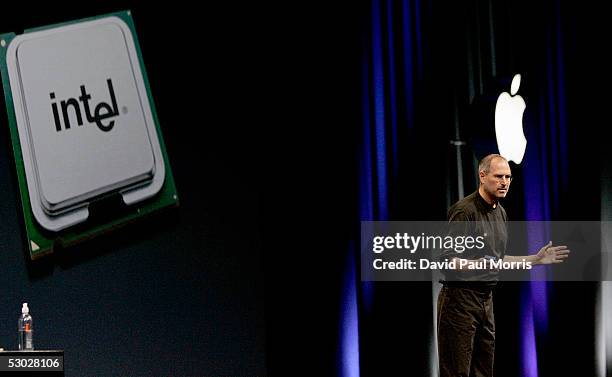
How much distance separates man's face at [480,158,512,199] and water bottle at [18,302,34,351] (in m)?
2.25

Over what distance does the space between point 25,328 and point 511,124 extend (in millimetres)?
2683

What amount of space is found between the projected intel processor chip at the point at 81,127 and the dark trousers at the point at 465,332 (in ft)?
4.99

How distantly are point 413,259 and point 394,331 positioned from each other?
381 mm

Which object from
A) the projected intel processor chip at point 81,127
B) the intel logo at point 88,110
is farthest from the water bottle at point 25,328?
the intel logo at point 88,110

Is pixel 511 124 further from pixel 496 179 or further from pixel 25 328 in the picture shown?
pixel 25 328

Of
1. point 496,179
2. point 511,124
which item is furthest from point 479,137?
point 496,179

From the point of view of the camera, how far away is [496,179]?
4016 millimetres

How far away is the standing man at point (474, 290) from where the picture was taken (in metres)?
3.91

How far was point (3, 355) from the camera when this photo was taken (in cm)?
A: 359

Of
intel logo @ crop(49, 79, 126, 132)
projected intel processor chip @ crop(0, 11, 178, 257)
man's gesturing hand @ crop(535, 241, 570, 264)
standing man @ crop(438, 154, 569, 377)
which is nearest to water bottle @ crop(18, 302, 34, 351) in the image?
projected intel processor chip @ crop(0, 11, 178, 257)

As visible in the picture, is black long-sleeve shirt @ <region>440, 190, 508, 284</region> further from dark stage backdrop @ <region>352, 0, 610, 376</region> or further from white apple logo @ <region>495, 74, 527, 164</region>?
white apple logo @ <region>495, 74, 527, 164</region>

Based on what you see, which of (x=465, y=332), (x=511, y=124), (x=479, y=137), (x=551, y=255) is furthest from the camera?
(x=511, y=124)

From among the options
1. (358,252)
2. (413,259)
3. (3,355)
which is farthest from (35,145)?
(413,259)

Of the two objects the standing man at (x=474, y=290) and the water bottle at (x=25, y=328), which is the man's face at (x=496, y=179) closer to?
the standing man at (x=474, y=290)
